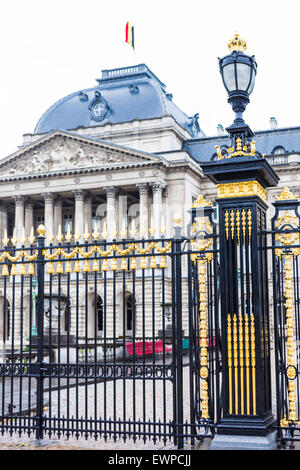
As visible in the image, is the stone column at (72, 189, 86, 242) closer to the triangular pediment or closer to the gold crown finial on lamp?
the triangular pediment

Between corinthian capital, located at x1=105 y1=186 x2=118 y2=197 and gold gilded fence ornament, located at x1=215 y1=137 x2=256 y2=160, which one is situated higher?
corinthian capital, located at x1=105 y1=186 x2=118 y2=197

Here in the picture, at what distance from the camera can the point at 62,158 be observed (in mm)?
56250

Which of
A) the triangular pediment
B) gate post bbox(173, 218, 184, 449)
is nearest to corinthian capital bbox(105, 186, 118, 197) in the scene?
the triangular pediment

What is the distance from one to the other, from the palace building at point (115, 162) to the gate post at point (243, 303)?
1620 inches

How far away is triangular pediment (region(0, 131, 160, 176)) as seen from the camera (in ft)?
177

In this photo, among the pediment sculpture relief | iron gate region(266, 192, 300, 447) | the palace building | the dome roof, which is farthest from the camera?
the dome roof

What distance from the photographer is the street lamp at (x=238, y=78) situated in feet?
28.1

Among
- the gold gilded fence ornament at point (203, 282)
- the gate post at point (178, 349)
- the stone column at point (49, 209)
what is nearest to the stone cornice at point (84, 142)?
the stone column at point (49, 209)

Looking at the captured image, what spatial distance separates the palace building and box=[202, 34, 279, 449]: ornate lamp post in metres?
41.1

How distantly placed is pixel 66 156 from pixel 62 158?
447mm

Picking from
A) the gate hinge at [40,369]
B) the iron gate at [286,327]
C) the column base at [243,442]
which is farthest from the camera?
the gate hinge at [40,369]

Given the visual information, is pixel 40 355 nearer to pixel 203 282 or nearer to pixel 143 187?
pixel 203 282

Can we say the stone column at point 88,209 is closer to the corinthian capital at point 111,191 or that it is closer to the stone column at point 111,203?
the stone column at point 111,203
